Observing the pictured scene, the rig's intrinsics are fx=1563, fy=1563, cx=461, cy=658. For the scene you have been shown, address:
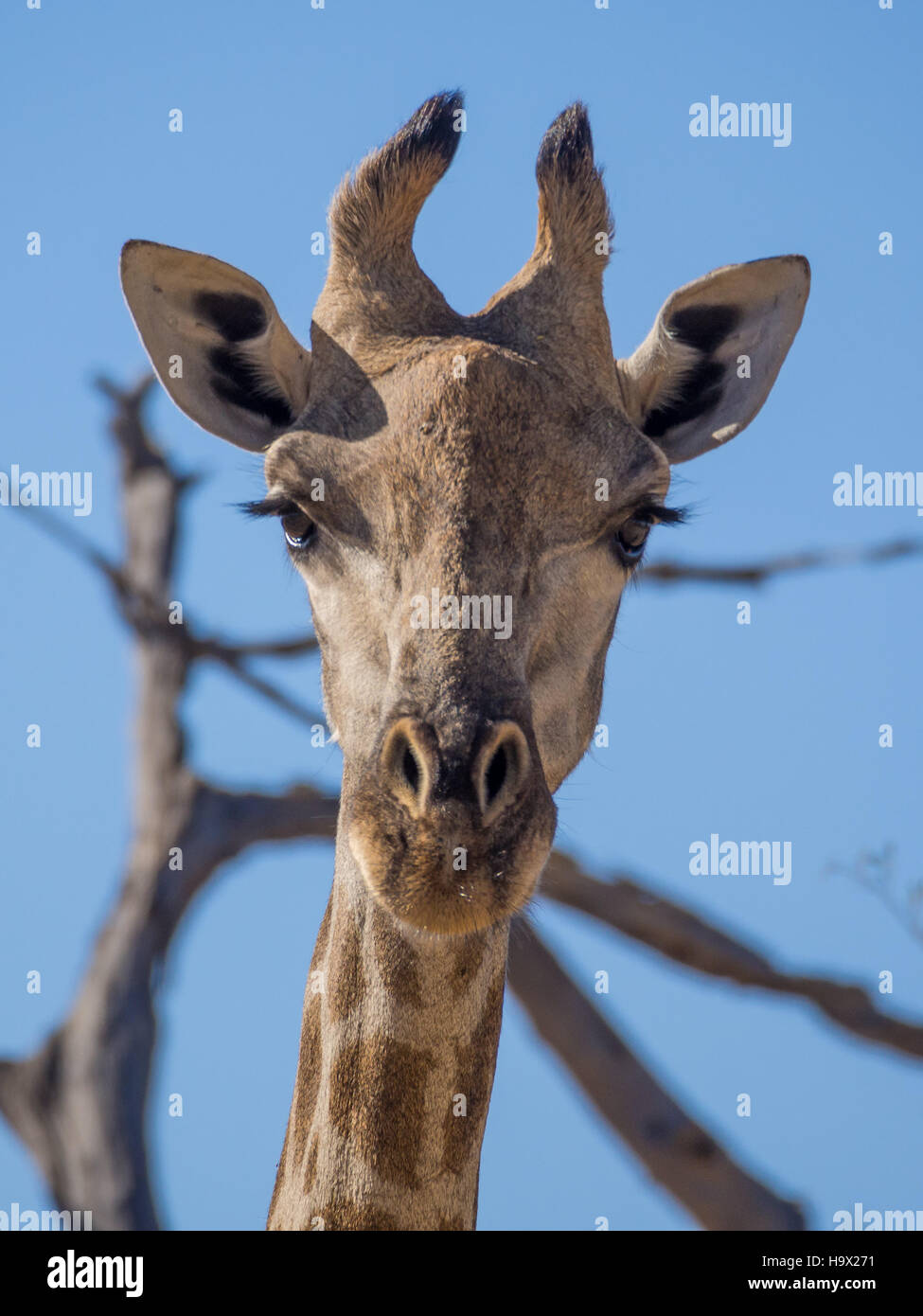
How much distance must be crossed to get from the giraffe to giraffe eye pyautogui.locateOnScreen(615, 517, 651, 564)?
2cm

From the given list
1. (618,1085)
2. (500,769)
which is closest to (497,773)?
(500,769)

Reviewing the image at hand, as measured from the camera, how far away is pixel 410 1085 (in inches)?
237

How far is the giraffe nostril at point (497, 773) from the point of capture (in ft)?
17.4

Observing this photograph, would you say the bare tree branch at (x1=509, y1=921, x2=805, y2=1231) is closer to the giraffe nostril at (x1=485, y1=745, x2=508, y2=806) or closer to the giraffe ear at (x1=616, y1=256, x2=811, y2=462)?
the giraffe ear at (x1=616, y1=256, x2=811, y2=462)

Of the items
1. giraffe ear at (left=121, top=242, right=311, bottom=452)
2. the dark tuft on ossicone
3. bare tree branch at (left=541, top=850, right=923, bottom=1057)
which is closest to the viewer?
giraffe ear at (left=121, top=242, right=311, bottom=452)

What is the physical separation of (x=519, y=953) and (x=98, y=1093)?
168 inches

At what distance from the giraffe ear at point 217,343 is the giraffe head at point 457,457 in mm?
11

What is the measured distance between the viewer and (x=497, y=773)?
535 cm

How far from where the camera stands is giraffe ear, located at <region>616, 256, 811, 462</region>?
24.8 ft

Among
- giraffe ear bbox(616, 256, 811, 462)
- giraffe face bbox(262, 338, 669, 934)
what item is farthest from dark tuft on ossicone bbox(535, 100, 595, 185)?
giraffe face bbox(262, 338, 669, 934)

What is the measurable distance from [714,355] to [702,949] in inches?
361

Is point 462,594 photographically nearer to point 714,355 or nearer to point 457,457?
point 457,457
